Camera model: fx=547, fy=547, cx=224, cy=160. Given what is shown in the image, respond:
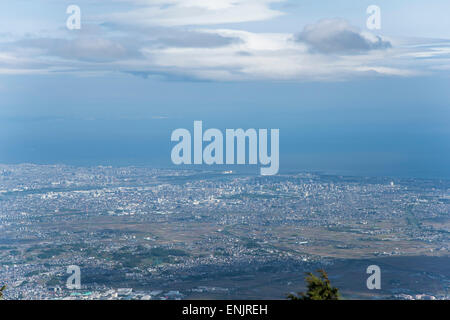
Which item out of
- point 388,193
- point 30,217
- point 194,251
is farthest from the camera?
point 388,193

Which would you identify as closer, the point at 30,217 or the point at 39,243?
the point at 39,243

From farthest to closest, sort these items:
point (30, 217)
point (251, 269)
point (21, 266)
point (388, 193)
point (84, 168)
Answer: point (84, 168) < point (388, 193) < point (30, 217) < point (21, 266) < point (251, 269)

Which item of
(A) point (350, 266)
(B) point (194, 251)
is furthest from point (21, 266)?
(A) point (350, 266)

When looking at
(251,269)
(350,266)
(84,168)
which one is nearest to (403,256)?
(350,266)

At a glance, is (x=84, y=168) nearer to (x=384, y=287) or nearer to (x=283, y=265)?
(x=283, y=265)

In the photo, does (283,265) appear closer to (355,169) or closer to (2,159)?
(355,169)
